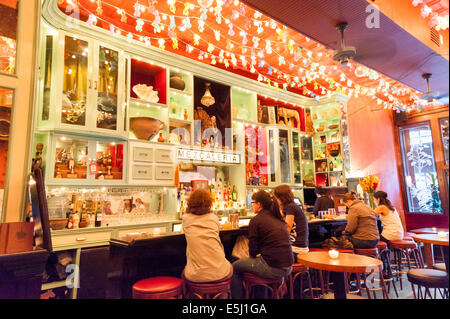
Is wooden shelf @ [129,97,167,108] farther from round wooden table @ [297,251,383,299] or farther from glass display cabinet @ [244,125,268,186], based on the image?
round wooden table @ [297,251,383,299]

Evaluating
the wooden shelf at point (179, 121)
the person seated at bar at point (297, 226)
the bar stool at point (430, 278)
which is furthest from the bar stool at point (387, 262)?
the wooden shelf at point (179, 121)

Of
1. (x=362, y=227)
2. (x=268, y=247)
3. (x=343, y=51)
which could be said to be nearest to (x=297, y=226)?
(x=268, y=247)

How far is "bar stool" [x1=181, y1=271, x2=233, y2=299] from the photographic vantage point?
221 centimetres

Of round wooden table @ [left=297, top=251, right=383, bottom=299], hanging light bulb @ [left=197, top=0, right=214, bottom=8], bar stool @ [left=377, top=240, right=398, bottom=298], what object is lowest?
bar stool @ [left=377, top=240, right=398, bottom=298]

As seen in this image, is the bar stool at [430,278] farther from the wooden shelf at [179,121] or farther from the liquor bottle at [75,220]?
the liquor bottle at [75,220]

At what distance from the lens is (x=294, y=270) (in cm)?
307

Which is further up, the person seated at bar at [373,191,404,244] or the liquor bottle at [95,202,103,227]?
the liquor bottle at [95,202,103,227]

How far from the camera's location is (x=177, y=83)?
15.3ft

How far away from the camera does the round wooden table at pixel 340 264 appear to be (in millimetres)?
2307

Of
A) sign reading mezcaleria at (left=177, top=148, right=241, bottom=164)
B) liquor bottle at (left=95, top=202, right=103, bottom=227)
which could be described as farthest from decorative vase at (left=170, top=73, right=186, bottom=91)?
liquor bottle at (left=95, top=202, right=103, bottom=227)

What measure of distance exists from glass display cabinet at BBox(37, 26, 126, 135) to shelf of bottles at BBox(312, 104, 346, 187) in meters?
4.80

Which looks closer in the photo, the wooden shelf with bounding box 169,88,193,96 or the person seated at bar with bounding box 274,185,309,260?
the person seated at bar with bounding box 274,185,309,260

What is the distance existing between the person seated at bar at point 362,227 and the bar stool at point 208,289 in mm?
2384
